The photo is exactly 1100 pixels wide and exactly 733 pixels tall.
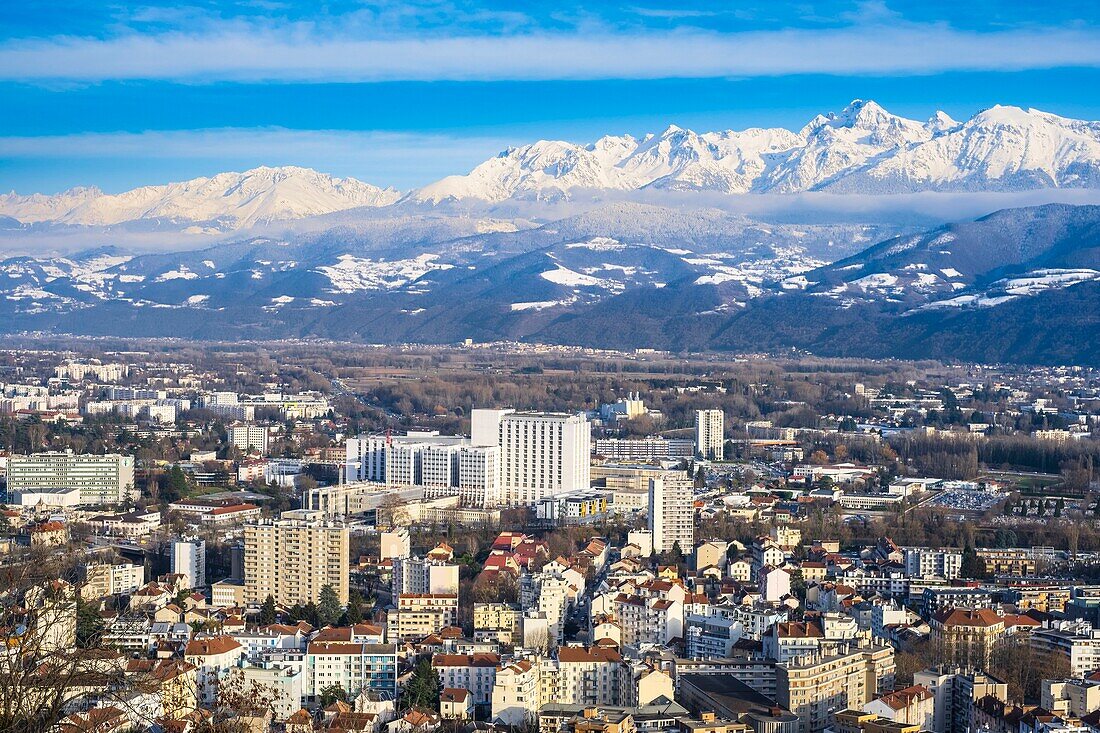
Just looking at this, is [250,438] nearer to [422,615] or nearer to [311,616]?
[311,616]

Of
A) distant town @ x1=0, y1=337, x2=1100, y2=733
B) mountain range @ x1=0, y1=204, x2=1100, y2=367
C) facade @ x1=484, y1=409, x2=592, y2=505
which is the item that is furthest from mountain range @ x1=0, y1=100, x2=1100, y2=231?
facade @ x1=484, y1=409, x2=592, y2=505

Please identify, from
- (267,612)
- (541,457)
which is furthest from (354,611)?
(541,457)

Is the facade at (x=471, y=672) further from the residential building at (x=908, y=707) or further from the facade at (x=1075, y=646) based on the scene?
the facade at (x=1075, y=646)

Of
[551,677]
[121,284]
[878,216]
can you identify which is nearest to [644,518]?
[551,677]

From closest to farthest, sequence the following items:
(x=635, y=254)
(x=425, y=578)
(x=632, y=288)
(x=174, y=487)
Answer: (x=425, y=578)
(x=174, y=487)
(x=632, y=288)
(x=635, y=254)

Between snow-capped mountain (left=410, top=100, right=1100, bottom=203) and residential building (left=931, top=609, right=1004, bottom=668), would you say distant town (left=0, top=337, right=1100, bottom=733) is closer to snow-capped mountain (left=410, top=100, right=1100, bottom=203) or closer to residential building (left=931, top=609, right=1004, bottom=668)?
residential building (left=931, top=609, right=1004, bottom=668)

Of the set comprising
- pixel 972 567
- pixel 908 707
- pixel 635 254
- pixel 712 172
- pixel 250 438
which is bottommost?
pixel 908 707
